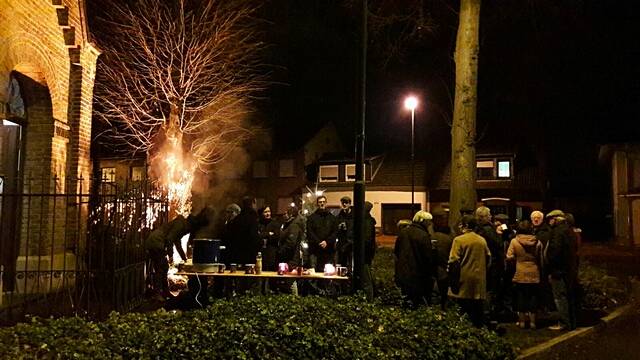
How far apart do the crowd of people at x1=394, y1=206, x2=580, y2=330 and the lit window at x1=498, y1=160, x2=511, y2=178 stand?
35.2 metres

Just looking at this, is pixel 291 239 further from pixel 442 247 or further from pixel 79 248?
pixel 79 248

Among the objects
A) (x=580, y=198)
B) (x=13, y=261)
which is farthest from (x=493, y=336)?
(x=580, y=198)

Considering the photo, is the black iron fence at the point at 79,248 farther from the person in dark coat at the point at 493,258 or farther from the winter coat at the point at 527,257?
the winter coat at the point at 527,257

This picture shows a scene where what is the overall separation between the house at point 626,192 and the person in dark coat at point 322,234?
29.8 meters

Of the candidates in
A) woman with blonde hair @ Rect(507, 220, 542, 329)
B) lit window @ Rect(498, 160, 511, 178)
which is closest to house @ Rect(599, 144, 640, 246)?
lit window @ Rect(498, 160, 511, 178)

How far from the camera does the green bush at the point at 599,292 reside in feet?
35.4

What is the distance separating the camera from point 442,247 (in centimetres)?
841

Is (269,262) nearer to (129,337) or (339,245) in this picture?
(339,245)

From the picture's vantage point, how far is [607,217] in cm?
4109

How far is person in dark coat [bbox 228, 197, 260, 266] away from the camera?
31.6ft

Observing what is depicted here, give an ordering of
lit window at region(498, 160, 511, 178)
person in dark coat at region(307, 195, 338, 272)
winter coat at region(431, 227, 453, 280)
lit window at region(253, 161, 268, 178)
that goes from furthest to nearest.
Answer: lit window at region(253, 161, 268, 178) < lit window at region(498, 160, 511, 178) < person in dark coat at region(307, 195, 338, 272) < winter coat at region(431, 227, 453, 280)

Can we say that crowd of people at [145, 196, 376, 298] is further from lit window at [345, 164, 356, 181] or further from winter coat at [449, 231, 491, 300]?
lit window at [345, 164, 356, 181]

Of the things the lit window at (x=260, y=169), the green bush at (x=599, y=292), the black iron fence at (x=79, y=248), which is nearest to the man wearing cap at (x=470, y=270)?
the green bush at (x=599, y=292)

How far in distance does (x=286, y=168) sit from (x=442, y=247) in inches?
1636
